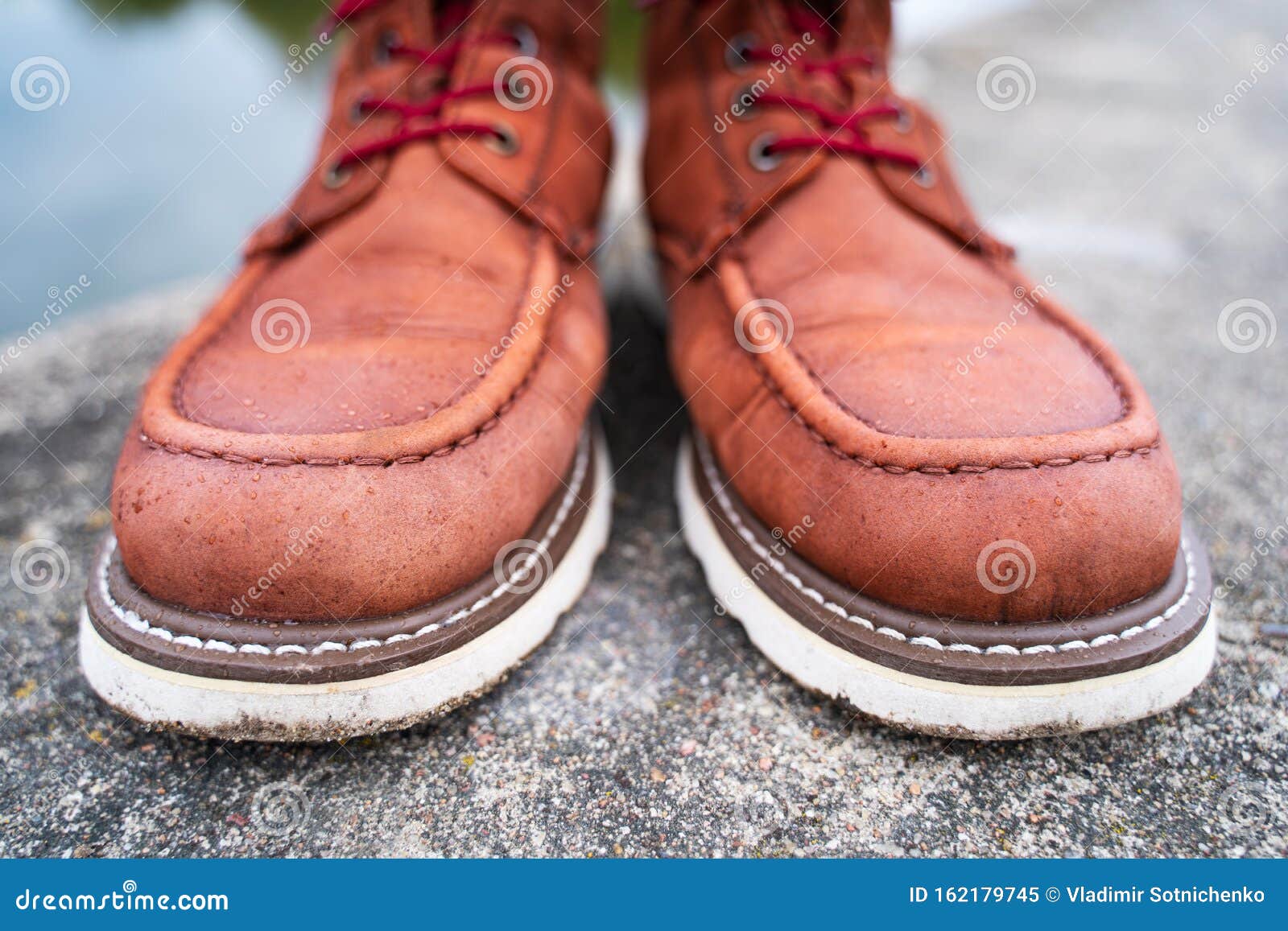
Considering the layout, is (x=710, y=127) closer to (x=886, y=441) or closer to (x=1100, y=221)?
(x=886, y=441)

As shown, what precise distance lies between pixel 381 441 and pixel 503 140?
2.10 feet

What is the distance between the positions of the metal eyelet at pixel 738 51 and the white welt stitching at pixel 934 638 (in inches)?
31.6

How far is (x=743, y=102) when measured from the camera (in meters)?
1.48

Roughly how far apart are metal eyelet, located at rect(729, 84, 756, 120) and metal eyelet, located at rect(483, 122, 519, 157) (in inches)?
14.4

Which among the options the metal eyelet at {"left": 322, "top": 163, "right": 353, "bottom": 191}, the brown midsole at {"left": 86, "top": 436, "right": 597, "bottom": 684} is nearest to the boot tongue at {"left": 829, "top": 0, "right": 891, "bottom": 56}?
the metal eyelet at {"left": 322, "top": 163, "right": 353, "bottom": 191}

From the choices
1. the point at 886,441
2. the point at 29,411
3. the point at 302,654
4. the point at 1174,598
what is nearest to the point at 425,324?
the point at 302,654

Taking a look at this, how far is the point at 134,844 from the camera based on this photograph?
0.99 m

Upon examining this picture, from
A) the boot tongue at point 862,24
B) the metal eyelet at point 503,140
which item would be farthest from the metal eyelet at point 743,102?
the metal eyelet at point 503,140

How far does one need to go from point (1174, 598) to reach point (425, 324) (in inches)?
39.3
